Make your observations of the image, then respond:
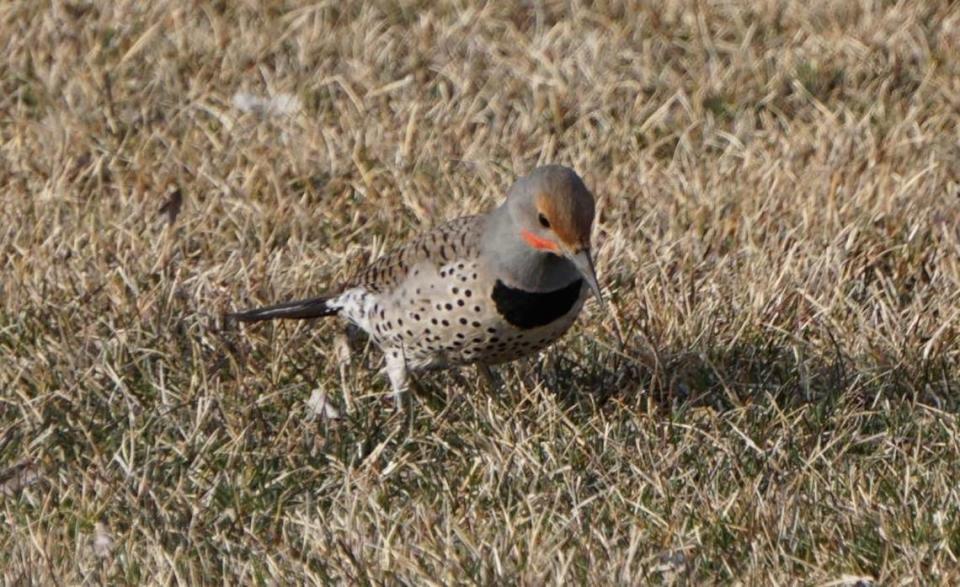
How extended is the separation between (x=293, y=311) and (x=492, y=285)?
729mm

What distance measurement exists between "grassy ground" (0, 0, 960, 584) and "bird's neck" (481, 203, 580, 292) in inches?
12.9

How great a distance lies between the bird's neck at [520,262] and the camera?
494 cm

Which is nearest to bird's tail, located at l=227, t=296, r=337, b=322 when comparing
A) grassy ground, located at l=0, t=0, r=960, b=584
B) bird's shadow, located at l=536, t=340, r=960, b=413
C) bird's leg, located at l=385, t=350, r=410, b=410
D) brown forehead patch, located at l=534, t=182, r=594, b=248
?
grassy ground, located at l=0, t=0, r=960, b=584

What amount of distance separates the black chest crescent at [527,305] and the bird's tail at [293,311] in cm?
70

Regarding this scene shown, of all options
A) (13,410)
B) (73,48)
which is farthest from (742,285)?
(73,48)

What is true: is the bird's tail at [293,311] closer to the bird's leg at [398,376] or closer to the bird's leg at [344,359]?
the bird's leg at [344,359]

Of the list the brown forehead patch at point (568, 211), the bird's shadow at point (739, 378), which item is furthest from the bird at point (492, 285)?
the bird's shadow at point (739, 378)

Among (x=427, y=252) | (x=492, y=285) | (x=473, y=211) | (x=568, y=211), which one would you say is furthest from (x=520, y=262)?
(x=473, y=211)

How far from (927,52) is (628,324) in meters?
2.56

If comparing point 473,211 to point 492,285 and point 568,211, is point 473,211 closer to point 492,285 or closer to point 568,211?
point 492,285

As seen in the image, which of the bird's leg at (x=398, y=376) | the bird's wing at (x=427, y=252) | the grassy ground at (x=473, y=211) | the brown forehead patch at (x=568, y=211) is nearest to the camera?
the grassy ground at (x=473, y=211)

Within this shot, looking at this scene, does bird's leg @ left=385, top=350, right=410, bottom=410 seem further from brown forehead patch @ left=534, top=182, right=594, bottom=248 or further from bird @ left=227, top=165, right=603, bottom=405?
brown forehead patch @ left=534, top=182, right=594, bottom=248

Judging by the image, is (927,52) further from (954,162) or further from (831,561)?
(831,561)

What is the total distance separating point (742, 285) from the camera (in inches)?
231
